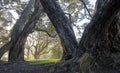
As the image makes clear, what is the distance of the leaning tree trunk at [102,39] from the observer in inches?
195

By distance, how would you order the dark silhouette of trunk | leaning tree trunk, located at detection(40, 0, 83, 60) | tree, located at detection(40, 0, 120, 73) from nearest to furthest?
A: 1. tree, located at detection(40, 0, 120, 73)
2. leaning tree trunk, located at detection(40, 0, 83, 60)
3. the dark silhouette of trunk

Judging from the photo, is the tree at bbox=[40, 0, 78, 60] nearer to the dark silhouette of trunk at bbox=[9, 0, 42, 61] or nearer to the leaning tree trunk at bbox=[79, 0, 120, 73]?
the leaning tree trunk at bbox=[79, 0, 120, 73]

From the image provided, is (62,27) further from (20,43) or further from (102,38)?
(20,43)

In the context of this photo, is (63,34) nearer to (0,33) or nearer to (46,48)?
(0,33)

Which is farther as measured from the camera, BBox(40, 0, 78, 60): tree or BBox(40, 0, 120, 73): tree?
BBox(40, 0, 78, 60): tree

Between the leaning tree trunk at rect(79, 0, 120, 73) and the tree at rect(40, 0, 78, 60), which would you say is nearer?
the leaning tree trunk at rect(79, 0, 120, 73)

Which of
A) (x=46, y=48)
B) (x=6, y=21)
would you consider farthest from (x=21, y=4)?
(x=46, y=48)

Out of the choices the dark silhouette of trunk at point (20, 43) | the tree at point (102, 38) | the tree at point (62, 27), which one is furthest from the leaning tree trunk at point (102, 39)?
the dark silhouette of trunk at point (20, 43)

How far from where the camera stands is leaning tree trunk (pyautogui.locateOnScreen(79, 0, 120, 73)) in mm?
4954

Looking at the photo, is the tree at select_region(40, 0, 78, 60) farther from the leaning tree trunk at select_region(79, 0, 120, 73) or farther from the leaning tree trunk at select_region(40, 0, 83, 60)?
the leaning tree trunk at select_region(79, 0, 120, 73)

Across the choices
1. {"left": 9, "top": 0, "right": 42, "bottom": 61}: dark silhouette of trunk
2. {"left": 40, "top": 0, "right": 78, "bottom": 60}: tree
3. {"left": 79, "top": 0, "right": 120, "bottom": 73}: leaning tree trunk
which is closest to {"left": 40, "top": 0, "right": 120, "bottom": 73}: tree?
{"left": 79, "top": 0, "right": 120, "bottom": 73}: leaning tree trunk

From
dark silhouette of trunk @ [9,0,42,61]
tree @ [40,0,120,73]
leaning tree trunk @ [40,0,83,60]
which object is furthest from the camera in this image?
dark silhouette of trunk @ [9,0,42,61]

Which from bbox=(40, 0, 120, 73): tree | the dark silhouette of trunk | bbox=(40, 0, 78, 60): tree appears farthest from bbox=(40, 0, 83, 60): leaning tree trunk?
the dark silhouette of trunk

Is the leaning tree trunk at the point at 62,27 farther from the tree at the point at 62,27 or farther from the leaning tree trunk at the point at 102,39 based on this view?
the leaning tree trunk at the point at 102,39
